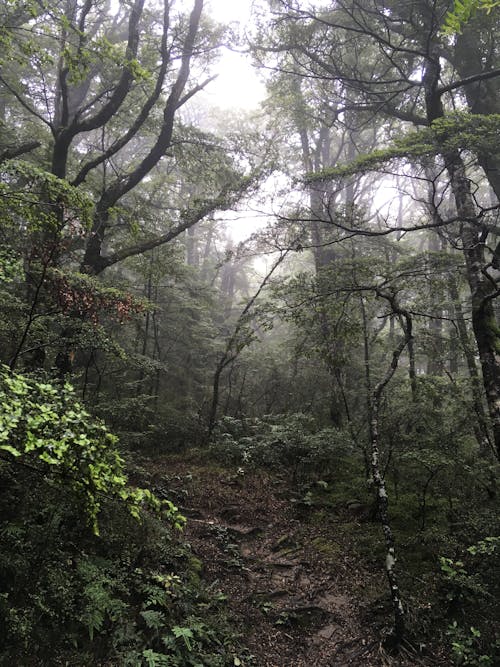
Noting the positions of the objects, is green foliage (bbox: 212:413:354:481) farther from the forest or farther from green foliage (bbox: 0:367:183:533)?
green foliage (bbox: 0:367:183:533)

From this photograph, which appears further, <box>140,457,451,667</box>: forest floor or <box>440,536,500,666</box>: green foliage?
<box>140,457,451,667</box>: forest floor

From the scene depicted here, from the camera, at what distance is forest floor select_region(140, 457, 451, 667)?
5012 millimetres

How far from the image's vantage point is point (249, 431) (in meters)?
11.4

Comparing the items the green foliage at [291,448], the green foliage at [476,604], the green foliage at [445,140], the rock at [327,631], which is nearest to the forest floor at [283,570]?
the rock at [327,631]

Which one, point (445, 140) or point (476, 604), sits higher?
point (445, 140)

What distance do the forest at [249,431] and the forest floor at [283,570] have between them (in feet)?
0.12

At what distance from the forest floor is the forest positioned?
36mm

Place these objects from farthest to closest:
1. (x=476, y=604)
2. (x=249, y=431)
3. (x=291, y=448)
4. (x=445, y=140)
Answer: (x=249, y=431)
(x=291, y=448)
(x=445, y=140)
(x=476, y=604)

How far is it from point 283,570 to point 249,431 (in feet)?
16.4

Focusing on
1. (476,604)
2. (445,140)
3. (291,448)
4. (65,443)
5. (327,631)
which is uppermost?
(445,140)

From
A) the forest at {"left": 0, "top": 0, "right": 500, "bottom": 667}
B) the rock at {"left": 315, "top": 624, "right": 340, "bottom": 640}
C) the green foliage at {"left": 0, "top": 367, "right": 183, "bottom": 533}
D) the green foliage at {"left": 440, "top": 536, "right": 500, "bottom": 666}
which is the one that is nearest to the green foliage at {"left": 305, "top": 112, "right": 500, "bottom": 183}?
the forest at {"left": 0, "top": 0, "right": 500, "bottom": 667}

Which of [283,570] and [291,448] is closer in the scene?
[283,570]

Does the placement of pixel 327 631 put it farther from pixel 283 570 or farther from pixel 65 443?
pixel 65 443

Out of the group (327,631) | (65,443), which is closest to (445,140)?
(65,443)
